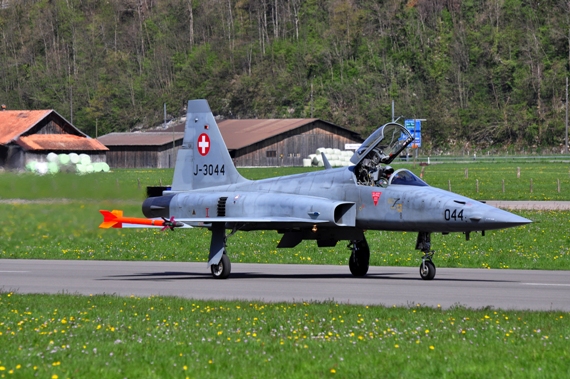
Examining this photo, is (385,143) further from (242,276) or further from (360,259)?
(242,276)

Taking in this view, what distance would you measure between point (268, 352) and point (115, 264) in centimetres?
1336

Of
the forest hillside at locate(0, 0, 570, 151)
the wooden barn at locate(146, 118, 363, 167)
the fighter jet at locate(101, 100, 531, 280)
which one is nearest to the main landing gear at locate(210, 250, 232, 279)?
the fighter jet at locate(101, 100, 531, 280)

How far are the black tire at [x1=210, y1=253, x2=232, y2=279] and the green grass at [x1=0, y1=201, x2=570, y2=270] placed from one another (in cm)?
392

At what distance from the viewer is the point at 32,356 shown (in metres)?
9.85

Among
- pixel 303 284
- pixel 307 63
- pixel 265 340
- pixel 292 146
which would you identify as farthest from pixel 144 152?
pixel 265 340

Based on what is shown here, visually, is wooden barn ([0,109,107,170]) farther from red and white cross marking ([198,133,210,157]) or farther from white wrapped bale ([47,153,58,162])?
red and white cross marking ([198,133,210,157])

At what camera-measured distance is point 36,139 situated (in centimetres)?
8469

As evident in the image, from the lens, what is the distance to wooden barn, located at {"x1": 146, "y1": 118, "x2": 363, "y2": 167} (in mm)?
98062

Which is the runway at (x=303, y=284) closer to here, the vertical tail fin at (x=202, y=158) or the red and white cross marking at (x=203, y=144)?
the vertical tail fin at (x=202, y=158)

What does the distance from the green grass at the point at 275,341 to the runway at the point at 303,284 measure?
4.83 feet

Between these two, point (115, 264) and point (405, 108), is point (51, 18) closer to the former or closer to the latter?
point (405, 108)

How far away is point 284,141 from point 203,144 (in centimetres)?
7780

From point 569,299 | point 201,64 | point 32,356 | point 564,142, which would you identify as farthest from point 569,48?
point 32,356

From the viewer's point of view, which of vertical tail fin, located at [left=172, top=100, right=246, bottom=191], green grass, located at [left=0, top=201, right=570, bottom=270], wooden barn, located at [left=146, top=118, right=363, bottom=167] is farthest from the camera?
wooden barn, located at [left=146, top=118, right=363, bottom=167]
